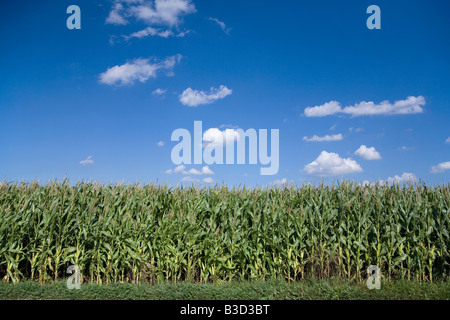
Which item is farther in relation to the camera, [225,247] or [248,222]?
[248,222]

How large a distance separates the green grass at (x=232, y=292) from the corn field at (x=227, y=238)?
107 centimetres

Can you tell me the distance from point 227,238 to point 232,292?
180cm

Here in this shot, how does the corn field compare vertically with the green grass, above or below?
above

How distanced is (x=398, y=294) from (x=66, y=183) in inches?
369

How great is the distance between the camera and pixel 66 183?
10000 millimetres

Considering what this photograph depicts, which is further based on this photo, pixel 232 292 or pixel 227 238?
pixel 227 238

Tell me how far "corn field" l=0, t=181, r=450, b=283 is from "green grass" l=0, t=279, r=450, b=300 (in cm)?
107

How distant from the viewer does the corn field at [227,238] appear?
27.5ft

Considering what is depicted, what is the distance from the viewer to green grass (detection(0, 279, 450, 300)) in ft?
22.4

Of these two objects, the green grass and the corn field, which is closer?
the green grass

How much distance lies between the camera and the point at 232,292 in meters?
6.92

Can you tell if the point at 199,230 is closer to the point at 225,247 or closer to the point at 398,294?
the point at 225,247

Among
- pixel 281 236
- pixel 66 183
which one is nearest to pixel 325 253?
pixel 281 236
